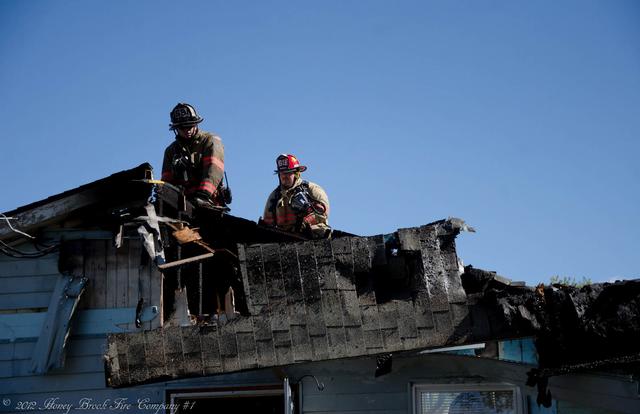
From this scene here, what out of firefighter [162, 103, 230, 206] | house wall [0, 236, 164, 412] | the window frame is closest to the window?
the window frame

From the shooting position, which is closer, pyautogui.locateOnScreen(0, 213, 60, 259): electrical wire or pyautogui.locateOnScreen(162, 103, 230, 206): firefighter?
pyautogui.locateOnScreen(0, 213, 60, 259): electrical wire

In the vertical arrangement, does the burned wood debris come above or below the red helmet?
below

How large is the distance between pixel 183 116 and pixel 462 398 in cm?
481

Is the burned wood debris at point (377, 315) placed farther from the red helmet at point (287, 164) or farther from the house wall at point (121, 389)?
the red helmet at point (287, 164)

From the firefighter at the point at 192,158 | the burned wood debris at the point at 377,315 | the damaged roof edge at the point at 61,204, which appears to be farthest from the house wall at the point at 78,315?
the firefighter at the point at 192,158

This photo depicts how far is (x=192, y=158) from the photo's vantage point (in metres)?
12.5

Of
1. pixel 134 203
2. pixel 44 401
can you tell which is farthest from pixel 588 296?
pixel 44 401

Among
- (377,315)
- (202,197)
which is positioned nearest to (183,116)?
(202,197)

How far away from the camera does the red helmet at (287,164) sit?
12.8m

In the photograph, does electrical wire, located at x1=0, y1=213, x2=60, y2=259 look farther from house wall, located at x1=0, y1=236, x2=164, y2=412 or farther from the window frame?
the window frame

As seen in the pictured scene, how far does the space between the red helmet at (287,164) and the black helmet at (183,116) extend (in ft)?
3.74

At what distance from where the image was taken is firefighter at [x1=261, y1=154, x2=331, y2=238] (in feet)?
39.9

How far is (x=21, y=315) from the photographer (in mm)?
11125

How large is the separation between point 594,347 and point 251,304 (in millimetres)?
3298
